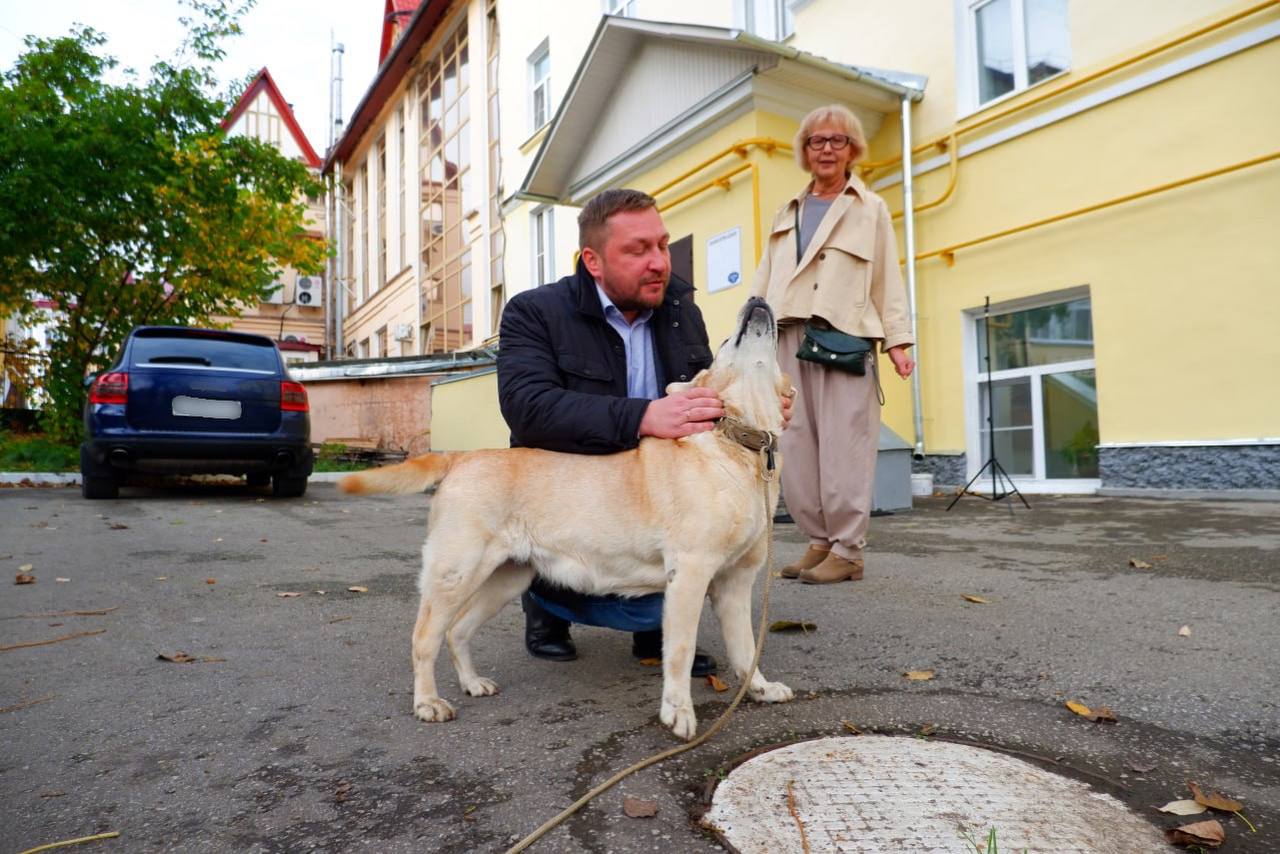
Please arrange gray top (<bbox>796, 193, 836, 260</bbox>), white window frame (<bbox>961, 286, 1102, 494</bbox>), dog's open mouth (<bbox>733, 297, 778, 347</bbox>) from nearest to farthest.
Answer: dog's open mouth (<bbox>733, 297, 778, 347</bbox>) → gray top (<bbox>796, 193, 836, 260</bbox>) → white window frame (<bbox>961, 286, 1102, 494</bbox>)

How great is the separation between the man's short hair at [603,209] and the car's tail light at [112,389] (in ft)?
23.2

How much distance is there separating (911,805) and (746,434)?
3.71 feet

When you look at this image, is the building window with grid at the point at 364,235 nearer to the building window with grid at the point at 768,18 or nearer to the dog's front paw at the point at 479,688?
the building window with grid at the point at 768,18

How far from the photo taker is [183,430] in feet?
26.7

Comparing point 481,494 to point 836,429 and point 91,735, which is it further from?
point 836,429

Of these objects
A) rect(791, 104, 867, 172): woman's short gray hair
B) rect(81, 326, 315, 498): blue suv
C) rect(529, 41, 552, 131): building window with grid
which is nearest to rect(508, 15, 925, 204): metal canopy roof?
rect(791, 104, 867, 172): woman's short gray hair

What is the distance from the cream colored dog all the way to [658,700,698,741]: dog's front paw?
0.10m

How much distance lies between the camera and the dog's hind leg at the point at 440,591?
2484 mm

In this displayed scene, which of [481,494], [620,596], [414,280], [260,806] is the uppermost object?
[414,280]

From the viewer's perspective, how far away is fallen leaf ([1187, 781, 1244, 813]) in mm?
1753

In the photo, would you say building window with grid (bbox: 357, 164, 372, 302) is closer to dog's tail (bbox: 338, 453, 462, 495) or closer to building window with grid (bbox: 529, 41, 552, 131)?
building window with grid (bbox: 529, 41, 552, 131)

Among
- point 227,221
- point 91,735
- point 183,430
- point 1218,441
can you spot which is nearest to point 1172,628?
point 91,735

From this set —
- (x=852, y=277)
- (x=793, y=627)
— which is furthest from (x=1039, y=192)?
(x=793, y=627)

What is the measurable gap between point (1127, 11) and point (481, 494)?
28.0 ft
